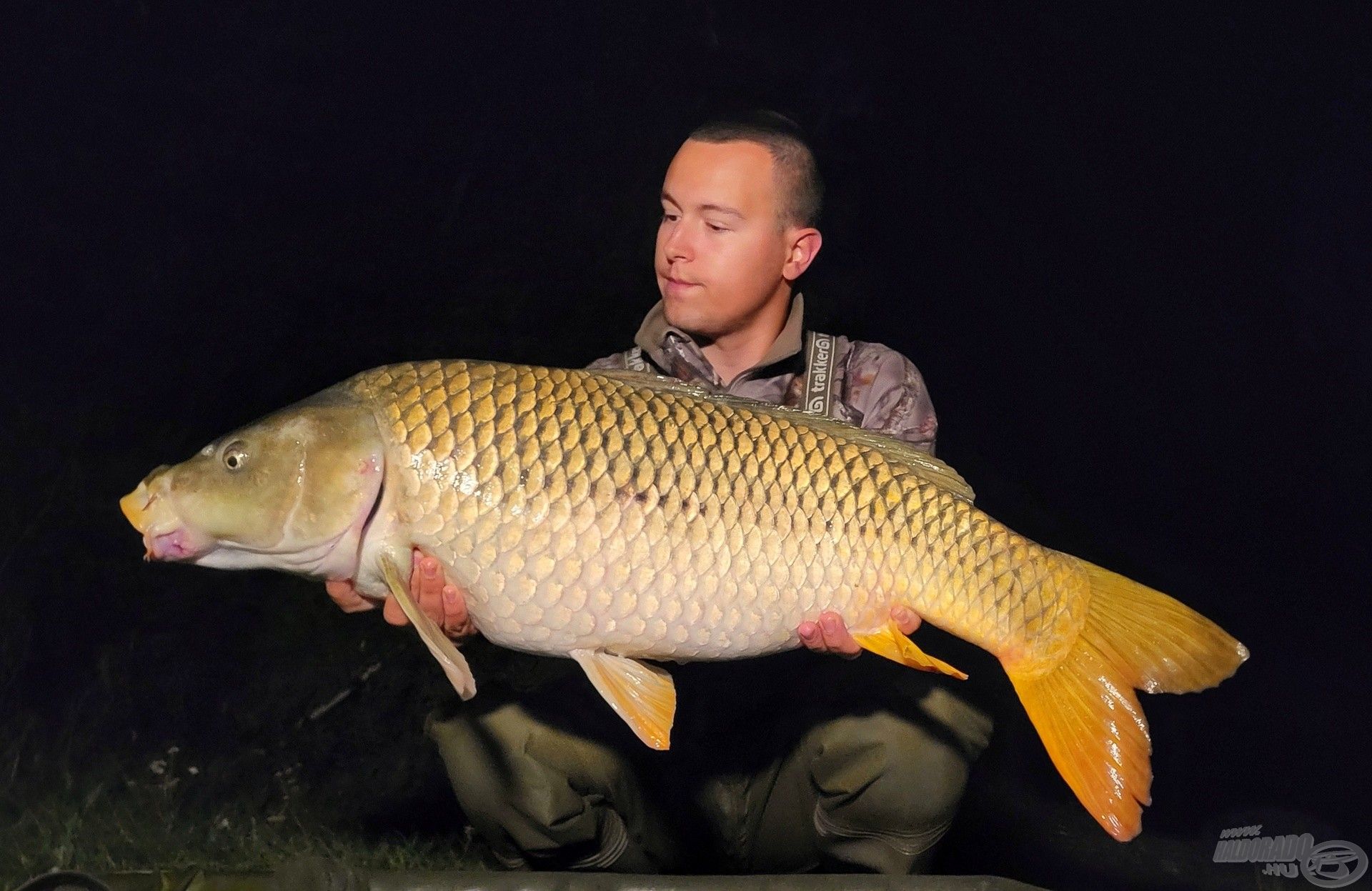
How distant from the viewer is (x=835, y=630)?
1829 millimetres

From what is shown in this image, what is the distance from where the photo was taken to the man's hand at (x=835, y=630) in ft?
6.00

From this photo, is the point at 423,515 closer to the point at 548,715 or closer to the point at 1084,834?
the point at 548,715

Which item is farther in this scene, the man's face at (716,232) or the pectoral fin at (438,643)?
the man's face at (716,232)

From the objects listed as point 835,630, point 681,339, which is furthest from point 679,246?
point 835,630

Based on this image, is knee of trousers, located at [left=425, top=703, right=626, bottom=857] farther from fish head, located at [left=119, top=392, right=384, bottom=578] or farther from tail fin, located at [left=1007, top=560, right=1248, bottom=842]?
tail fin, located at [left=1007, top=560, right=1248, bottom=842]

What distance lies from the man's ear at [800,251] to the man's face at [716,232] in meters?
0.05

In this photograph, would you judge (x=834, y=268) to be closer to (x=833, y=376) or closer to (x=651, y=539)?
(x=833, y=376)

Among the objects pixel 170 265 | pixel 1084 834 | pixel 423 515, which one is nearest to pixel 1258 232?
pixel 1084 834

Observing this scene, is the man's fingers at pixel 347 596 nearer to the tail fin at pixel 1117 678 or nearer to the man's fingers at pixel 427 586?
the man's fingers at pixel 427 586

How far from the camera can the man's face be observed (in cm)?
215

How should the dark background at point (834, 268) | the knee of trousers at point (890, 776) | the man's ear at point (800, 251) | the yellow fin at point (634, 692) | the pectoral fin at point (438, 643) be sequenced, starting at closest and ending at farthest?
the pectoral fin at point (438, 643) < the yellow fin at point (634, 692) < the knee of trousers at point (890, 776) < the man's ear at point (800, 251) < the dark background at point (834, 268)

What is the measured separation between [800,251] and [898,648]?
731mm

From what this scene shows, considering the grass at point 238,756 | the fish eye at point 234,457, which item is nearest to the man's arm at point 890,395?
the fish eye at point 234,457

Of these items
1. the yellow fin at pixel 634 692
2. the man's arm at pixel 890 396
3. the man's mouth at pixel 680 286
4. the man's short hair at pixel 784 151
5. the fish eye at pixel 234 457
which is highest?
the man's short hair at pixel 784 151
